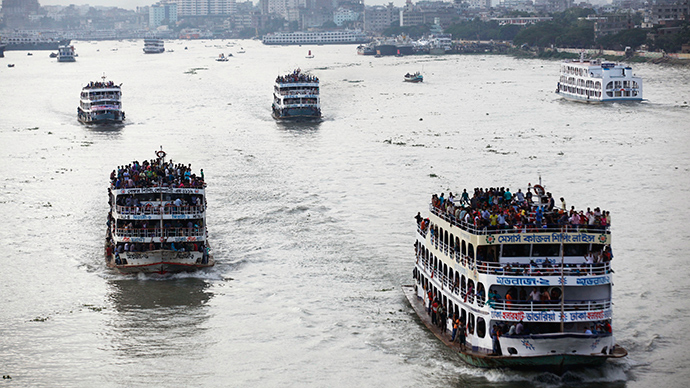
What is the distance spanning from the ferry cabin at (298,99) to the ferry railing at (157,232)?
2016 inches

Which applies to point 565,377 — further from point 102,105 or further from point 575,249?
point 102,105

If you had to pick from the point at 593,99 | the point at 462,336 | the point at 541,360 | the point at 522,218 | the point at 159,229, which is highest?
the point at 522,218

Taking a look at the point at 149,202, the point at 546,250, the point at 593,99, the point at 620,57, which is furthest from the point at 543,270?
the point at 620,57

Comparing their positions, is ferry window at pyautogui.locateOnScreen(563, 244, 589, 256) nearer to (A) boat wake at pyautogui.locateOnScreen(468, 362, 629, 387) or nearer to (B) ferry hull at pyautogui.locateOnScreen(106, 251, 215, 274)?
(A) boat wake at pyautogui.locateOnScreen(468, 362, 629, 387)

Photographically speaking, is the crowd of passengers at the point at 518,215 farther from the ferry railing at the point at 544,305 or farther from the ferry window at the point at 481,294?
the ferry railing at the point at 544,305

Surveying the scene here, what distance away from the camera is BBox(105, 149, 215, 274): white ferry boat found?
3631 cm

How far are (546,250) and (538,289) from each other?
50.2 inches

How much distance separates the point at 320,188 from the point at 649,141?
30.2m

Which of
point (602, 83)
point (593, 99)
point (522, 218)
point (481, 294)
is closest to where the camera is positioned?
point (481, 294)

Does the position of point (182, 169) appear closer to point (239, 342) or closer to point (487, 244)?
point (239, 342)

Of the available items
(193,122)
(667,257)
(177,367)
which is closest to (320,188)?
(667,257)

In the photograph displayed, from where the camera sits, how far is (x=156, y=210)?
120 feet

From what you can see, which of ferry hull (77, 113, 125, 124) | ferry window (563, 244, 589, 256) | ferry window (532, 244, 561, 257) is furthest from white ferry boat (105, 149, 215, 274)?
ferry hull (77, 113, 125, 124)

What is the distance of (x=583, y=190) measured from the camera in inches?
2026
